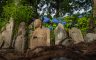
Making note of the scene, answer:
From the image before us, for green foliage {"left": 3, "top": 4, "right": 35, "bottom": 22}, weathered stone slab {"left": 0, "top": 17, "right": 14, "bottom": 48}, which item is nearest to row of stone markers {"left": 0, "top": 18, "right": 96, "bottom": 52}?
weathered stone slab {"left": 0, "top": 17, "right": 14, "bottom": 48}

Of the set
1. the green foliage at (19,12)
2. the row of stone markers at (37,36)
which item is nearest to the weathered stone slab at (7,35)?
the row of stone markers at (37,36)

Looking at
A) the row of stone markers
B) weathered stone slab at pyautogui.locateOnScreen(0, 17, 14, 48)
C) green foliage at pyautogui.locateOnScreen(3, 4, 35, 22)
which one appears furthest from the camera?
green foliage at pyautogui.locateOnScreen(3, 4, 35, 22)

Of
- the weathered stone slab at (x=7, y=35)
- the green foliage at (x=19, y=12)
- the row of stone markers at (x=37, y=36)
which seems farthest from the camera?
the green foliage at (x=19, y=12)

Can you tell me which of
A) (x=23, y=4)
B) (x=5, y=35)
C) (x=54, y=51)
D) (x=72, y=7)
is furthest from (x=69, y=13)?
(x=54, y=51)

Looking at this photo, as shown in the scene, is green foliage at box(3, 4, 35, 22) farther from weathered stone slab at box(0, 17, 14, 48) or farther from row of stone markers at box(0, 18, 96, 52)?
row of stone markers at box(0, 18, 96, 52)

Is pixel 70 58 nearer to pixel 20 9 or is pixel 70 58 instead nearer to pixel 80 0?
pixel 20 9

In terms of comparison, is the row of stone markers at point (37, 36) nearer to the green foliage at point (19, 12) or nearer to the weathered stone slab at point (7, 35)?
the weathered stone slab at point (7, 35)

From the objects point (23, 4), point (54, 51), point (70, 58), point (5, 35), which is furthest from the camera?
point (23, 4)

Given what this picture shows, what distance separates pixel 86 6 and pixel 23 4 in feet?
11.6

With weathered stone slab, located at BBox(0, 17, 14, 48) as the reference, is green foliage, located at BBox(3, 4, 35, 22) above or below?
above

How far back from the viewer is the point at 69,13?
44.3 ft

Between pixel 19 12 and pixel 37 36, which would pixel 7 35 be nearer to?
pixel 37 36

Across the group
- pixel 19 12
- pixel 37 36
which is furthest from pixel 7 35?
pixel 19 12

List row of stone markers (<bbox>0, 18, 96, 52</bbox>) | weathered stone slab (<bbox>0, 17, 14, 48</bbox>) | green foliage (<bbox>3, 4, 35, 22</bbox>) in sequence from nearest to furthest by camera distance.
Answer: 1. row of stone markers (<bbox>0, 18, 96, 52</bbox>)
2. weathered stone slab (<bbox>0, 17, 14, 48</bbox>)
3. green foliage (<bbox>3, 4, 35, 22</bbox>)
